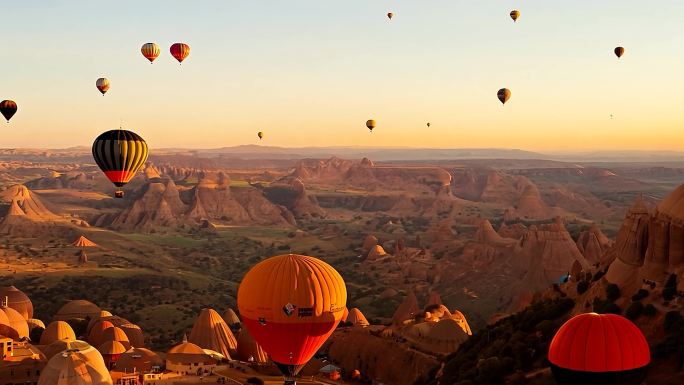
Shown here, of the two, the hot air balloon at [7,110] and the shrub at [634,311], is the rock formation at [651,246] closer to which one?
the shrub at [634,311]

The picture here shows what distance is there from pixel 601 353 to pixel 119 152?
1666 inches

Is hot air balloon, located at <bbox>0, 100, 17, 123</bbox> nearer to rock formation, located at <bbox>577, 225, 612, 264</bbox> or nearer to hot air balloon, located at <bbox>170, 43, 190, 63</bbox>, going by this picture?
hot air balloon, located at <bbox>170, 43, 190, 63</bbox>

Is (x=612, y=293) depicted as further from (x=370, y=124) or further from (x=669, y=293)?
(x=370, y=124)

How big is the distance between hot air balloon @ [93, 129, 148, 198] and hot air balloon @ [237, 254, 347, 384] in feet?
81.2

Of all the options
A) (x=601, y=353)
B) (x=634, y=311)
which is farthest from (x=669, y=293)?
(x=601, y=353)

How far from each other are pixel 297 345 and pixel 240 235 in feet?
420

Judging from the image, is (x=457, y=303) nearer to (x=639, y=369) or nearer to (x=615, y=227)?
(x=639, y=369)

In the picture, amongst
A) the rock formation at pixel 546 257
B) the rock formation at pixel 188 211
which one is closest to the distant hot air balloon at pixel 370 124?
the rock formation at pixel 546 257

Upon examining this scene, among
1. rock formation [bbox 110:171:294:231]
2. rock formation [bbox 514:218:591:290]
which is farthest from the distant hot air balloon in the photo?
rock formation [bbox 110:171:294:231]

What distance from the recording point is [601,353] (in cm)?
2502

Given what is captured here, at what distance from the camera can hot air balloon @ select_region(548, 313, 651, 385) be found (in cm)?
2506

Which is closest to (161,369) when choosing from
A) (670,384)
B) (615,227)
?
(670,384)

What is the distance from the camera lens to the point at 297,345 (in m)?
39.2

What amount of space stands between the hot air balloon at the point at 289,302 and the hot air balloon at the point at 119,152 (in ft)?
81.2
